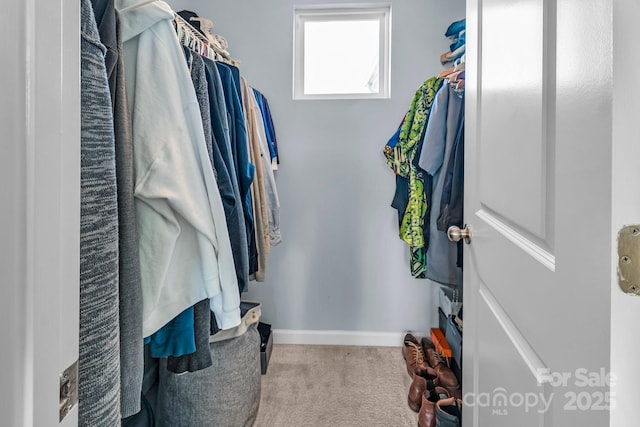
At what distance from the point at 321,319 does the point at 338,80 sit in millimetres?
1552

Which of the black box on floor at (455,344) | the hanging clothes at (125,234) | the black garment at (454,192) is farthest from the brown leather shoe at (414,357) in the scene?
the hanging clothes at (125,234)

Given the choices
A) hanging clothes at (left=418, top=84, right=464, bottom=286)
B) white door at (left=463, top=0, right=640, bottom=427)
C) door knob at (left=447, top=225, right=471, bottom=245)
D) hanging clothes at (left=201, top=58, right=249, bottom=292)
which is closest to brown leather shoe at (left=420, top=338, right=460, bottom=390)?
hanging clothes at (left=418, top=84, right=464, bottom=286)

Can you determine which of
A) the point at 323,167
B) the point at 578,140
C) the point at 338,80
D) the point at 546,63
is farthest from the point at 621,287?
the point at 338,80

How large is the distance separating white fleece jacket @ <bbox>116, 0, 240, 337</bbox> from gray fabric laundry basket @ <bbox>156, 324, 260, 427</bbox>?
589 mm

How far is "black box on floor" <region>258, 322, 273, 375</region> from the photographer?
2.10m

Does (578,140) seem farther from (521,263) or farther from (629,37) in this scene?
(521,263)

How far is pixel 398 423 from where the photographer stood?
1.67 meters

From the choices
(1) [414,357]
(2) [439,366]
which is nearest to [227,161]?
(2) [439,366]

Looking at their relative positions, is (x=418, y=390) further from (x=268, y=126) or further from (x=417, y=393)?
(x=268, y=126)

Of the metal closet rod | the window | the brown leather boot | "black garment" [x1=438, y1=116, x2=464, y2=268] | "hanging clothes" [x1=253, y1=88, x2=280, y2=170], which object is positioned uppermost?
the window

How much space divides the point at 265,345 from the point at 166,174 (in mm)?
1537

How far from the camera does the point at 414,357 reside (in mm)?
2100

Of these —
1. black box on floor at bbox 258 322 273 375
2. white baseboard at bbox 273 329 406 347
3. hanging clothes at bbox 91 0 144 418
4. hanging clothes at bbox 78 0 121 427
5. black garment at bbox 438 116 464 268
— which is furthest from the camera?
white baseboard at bbox 273 329 406 347

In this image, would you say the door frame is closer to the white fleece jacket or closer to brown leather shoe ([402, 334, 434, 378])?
the white fleece jacket
